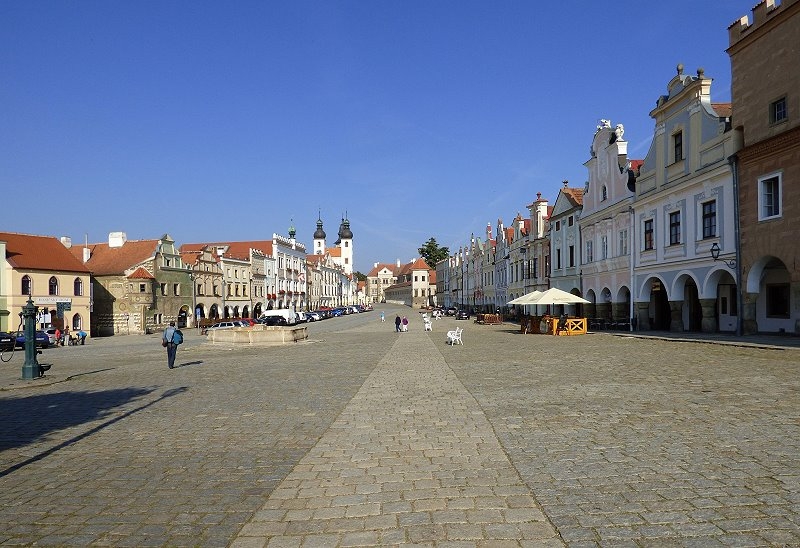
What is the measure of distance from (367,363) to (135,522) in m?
14.0

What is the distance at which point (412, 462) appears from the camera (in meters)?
6.86

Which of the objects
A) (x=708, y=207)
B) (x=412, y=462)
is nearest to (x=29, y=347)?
(x=412, y=462)

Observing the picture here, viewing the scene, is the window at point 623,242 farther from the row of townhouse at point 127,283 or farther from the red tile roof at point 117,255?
the red tile roof at point 117,255

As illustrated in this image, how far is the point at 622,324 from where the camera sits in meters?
35.5

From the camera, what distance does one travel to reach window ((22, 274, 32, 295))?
4581 cm

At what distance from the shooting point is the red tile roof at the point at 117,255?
55.8 meters

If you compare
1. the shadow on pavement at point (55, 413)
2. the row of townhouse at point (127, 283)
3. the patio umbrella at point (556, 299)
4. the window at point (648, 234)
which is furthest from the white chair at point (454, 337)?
the row of townhouse at point (127, 283)

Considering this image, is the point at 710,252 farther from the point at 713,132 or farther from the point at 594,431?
the point at 594,431

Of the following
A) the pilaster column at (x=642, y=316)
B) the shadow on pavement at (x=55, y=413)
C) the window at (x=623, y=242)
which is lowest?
the shadow on pavement at (x=55, y=413)

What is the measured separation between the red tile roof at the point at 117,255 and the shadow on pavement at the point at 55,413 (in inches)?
1793

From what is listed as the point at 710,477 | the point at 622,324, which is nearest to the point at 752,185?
the point at 622,324

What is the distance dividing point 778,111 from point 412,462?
24.0 meters

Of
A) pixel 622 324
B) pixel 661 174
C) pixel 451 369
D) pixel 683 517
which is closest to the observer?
pixel 683 517

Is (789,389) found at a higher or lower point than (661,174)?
lower
